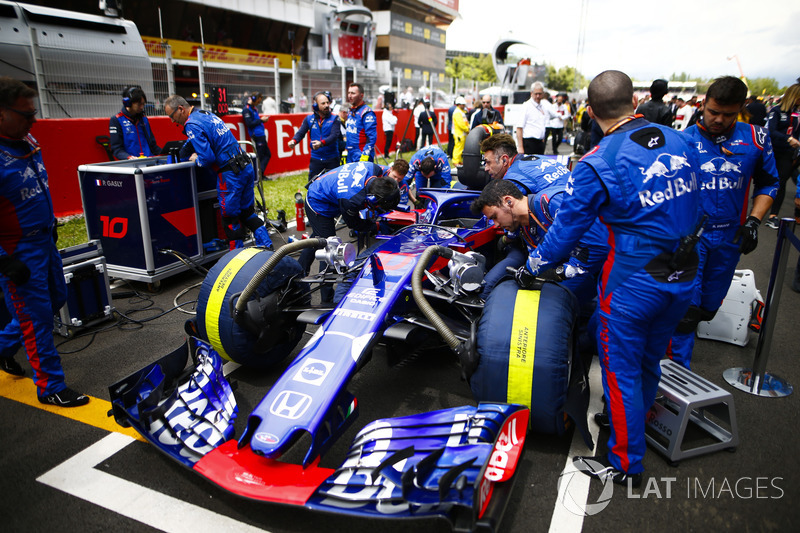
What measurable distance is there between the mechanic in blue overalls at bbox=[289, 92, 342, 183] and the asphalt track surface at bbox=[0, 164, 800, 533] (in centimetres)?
493

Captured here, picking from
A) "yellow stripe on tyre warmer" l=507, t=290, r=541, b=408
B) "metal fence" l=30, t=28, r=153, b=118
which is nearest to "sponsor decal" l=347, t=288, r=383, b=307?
"yellow stripe on tyre warmer" l=507, t=290, r=541, b=408

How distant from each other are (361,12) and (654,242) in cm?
3352

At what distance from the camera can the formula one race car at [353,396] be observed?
213 cm

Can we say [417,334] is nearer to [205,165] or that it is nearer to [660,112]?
[205,165]

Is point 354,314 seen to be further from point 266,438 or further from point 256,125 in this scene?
point 256,125

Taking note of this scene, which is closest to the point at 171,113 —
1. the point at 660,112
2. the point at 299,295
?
the point at 299,295

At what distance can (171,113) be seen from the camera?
18.7ft

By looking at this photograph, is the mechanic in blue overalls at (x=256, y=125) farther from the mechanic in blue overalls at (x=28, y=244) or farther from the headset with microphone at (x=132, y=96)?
the mechanic in blue overalls at (x=28, y=244)

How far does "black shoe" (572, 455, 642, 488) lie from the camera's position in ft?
8.52

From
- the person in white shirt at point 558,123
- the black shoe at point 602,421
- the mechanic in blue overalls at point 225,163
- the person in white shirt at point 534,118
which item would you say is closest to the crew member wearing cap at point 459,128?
the person in white shirt at point 534,118

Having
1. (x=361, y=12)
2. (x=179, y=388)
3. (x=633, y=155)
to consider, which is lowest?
(x=179, y=388)

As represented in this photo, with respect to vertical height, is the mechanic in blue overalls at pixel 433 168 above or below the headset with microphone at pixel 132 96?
below

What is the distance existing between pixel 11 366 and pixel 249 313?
75.2 inches

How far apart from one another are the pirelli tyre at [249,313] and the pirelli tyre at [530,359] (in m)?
1.38
